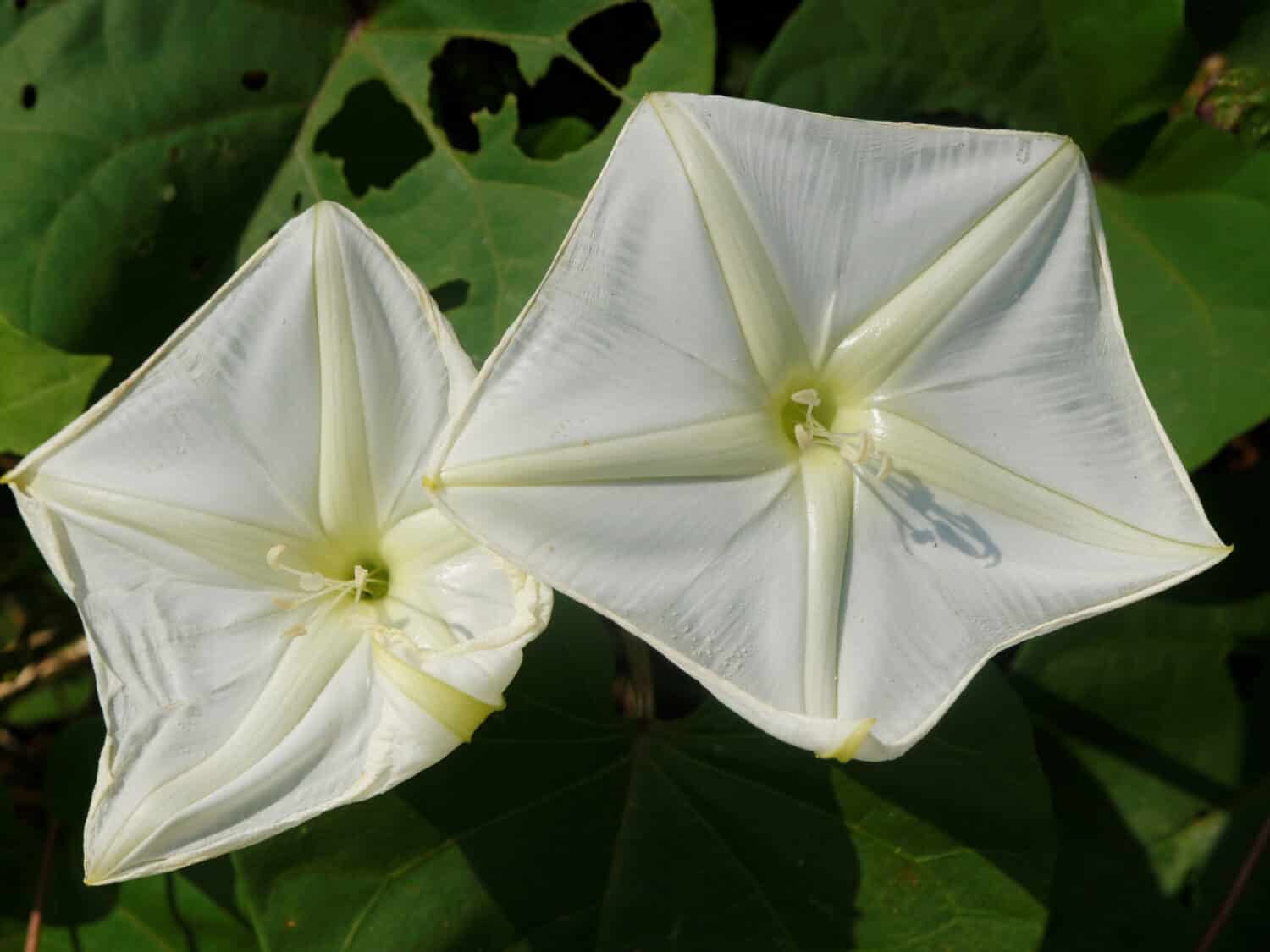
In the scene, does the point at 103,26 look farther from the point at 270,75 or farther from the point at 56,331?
→ the point at 56,331

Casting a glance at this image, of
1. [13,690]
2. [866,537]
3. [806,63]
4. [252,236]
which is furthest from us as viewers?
[13,690]

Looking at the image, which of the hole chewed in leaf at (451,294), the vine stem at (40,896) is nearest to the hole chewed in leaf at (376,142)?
the hole chewed in leaf at (451,294)

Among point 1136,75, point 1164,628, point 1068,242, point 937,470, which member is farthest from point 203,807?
point 1136,75

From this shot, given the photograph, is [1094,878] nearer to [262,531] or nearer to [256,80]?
[262,531]

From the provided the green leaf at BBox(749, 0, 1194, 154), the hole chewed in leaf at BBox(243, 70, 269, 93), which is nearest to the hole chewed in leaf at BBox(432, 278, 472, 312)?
the hole chewed in leaf at BBox(243, 70, 269, 93)

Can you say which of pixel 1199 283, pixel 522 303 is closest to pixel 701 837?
pixel 522 303

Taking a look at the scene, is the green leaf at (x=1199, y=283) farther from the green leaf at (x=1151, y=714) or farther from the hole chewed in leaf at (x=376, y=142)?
the hole chewed in leaf at (x=376, y=142)
